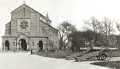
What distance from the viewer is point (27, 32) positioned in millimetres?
57125

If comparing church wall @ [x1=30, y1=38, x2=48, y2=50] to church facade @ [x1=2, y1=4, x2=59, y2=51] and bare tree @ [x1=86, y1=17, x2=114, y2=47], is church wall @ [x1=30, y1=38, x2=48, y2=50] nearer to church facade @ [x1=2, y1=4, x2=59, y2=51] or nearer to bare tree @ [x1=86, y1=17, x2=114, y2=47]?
church facade @ [x1=2, y1=4, x2=59, y2=51]

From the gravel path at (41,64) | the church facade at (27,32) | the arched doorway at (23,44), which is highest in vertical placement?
the church facade at (27,32)

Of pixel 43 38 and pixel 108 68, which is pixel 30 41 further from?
pixel 108 68

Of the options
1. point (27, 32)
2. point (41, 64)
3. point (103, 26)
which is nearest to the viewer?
point (41, 64)

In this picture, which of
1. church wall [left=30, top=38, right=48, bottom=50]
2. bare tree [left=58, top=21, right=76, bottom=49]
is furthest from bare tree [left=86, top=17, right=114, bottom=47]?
church wall [left=30, top=38, right=48, bottom=50]

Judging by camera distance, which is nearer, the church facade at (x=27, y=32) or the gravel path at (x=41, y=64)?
the gravel path at (x=41, y=64)

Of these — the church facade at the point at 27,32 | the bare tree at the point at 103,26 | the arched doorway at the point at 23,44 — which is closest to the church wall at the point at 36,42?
the church facade at the point at 27,32

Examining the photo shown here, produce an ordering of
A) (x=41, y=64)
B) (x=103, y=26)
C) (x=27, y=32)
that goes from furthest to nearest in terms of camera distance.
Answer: (x=27, y=32)
(x=103, y=26)
(x=41, y=64)

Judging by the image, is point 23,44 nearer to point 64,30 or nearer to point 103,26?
point 64,30

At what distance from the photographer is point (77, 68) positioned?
643 inches

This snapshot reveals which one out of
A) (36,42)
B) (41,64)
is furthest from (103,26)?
(41,64)

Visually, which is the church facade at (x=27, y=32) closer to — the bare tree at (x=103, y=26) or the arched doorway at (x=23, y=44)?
the arched doorway at (x=23, y=44)

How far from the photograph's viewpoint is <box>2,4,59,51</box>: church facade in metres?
54.6

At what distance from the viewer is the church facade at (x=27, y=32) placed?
54.6 m
